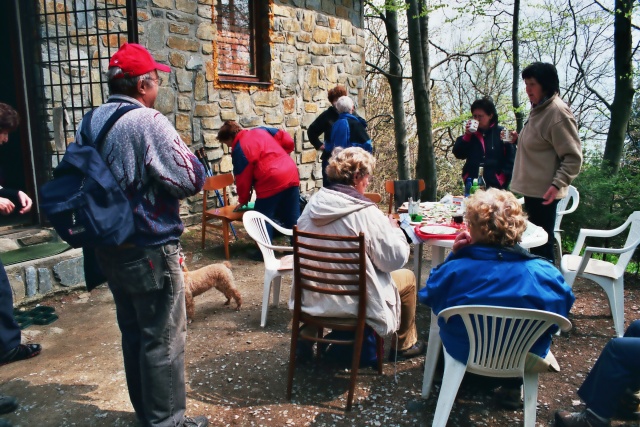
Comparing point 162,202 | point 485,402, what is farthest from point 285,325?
point 162,202

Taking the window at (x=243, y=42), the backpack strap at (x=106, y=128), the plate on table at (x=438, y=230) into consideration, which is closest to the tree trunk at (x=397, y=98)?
the window at (x=243, y=42)

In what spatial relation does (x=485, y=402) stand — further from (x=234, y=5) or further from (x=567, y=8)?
(x=567, y=8)

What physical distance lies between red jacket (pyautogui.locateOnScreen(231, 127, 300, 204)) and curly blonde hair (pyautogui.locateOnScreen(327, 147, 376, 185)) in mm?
2345

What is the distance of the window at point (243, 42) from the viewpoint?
258 inches

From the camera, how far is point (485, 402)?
273 cm

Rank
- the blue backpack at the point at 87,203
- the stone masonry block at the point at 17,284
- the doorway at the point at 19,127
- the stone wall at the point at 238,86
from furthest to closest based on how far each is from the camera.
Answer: the stone wall at the point at 238,86 < the doorway at the point at 19,127 < the stone masonry block at the point at 17,284 < the blue backpack at the point at 87,203

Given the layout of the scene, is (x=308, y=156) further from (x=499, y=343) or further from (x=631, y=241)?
(x=499, y=343)

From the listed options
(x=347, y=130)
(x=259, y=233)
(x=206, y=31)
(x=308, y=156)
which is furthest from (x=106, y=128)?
(x=308, y=156)

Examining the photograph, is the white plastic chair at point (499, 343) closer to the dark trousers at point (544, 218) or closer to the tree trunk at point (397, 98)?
the dark trousers at point (544, 218)

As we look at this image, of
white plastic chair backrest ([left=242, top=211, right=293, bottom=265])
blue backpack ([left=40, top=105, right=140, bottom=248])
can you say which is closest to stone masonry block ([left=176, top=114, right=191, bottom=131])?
white plastic chair backrest ([left=242, top=211, right=293, bottom=265])

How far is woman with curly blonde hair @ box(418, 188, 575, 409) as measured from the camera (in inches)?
84.3

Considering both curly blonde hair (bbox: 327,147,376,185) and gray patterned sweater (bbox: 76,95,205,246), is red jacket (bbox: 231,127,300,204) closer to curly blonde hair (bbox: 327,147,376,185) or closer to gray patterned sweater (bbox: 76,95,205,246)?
curly blonde hair (bbox: 327,147,376,185)

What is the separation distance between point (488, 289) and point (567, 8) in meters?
9.09

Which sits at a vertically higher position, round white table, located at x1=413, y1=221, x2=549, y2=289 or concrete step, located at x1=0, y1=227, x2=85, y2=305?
round white table, located at x1=413, y1=221, x2=549, y2=289
